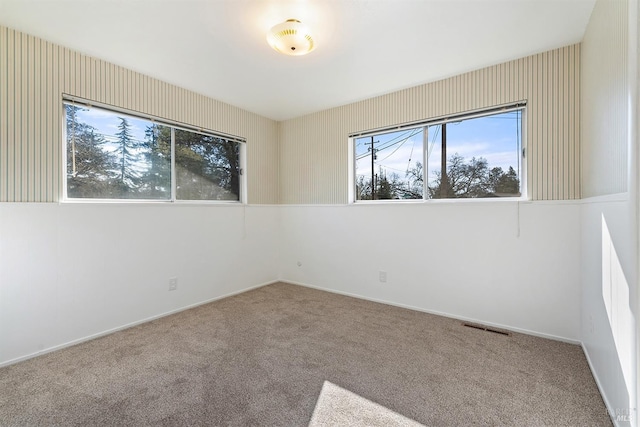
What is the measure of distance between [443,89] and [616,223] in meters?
2.11

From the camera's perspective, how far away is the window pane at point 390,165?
3.29 metres

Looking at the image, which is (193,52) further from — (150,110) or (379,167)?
(379,167)

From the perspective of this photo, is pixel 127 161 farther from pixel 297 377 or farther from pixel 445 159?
pixel 445 159

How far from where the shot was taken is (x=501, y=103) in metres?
2.66

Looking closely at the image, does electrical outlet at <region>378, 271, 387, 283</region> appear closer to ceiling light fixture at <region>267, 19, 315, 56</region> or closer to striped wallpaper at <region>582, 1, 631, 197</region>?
striped wallpaper at <region>582, 1, 631, 197</region>

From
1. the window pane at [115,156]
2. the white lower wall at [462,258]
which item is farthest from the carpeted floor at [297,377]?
the window pane at [115,156]

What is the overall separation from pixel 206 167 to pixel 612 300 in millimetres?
3864

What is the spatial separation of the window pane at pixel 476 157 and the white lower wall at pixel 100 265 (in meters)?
2.64

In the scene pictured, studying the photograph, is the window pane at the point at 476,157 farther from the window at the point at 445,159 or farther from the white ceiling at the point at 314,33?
the white ceiling at the point at 314,33

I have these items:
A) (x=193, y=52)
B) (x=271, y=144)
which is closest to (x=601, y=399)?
(x=193, y=52)

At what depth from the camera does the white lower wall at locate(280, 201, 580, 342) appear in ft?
7.86

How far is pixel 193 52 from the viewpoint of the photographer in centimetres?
244

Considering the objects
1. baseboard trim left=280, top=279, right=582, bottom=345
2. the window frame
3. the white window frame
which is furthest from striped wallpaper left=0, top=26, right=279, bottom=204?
baseboard trim left=280, top=279, right=582, bottom=345

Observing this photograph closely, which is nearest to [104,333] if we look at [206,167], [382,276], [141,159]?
[141,159]
